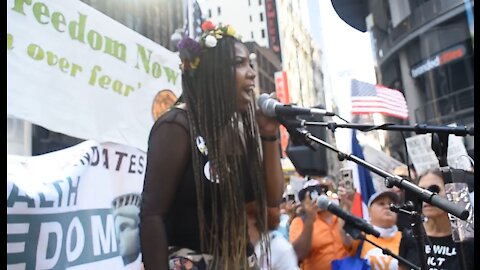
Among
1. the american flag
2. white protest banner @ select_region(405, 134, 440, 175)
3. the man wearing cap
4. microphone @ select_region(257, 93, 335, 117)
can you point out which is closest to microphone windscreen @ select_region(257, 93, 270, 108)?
microphone @ select_region(257, 93, 335, 117)

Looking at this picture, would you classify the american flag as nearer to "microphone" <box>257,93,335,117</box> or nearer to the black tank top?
"microphone" <box>257,93,335,117</box>

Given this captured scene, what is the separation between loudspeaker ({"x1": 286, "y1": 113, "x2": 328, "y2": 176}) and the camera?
1063 millimetres

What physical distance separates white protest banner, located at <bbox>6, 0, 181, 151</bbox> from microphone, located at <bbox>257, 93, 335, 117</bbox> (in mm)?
215

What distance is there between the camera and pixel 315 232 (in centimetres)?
124

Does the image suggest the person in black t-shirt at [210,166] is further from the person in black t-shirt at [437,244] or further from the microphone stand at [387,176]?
the person in black t-shirt at [437,244]

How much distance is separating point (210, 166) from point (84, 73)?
0.37 m

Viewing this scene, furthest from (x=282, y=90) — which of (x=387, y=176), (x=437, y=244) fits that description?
(x=437, y=244)

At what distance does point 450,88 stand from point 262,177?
926mm

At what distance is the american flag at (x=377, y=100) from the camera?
1.19 meters

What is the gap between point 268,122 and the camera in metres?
1.05

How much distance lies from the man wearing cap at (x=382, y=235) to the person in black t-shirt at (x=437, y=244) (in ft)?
0.21

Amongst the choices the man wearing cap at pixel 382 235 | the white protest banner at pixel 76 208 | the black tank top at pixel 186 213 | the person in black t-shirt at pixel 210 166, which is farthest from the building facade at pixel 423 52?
the white protest banner at pixel 76 208

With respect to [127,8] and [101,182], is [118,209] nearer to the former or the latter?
[101,182]

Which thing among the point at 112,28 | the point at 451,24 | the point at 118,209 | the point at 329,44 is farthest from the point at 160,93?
the point at 451,24
